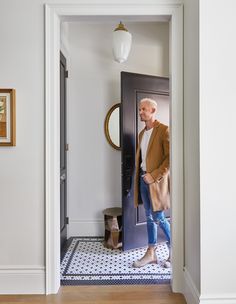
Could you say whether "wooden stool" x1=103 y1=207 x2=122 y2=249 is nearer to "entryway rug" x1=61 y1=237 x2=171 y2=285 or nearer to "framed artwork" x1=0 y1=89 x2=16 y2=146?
"entryway rug" x1=61 y1=237 x2=171 y2=285

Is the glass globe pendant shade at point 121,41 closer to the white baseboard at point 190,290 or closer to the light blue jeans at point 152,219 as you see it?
the light blue jeans at point 152,219

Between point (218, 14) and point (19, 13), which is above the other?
point (19, 13)

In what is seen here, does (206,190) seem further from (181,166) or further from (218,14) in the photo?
(218,14)

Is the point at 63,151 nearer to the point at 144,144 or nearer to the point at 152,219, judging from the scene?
the point at 144,144

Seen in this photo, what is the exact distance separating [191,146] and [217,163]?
10.5 inches

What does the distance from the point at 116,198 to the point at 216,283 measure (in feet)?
6.53

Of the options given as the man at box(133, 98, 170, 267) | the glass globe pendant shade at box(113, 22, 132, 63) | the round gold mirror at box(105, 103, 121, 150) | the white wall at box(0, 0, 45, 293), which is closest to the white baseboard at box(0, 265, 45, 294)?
the white wall at box(0, 0, 45, 293)

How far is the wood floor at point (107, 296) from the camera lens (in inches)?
83.9

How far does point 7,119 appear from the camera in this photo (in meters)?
2.22

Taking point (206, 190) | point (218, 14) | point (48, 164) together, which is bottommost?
point (206, 190)

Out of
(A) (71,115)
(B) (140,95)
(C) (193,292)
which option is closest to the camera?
(C) (193,292)

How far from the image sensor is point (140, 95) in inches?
127

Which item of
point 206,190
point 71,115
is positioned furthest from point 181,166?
point 71,115

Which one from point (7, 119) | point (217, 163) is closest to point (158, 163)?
point (217, 163)
